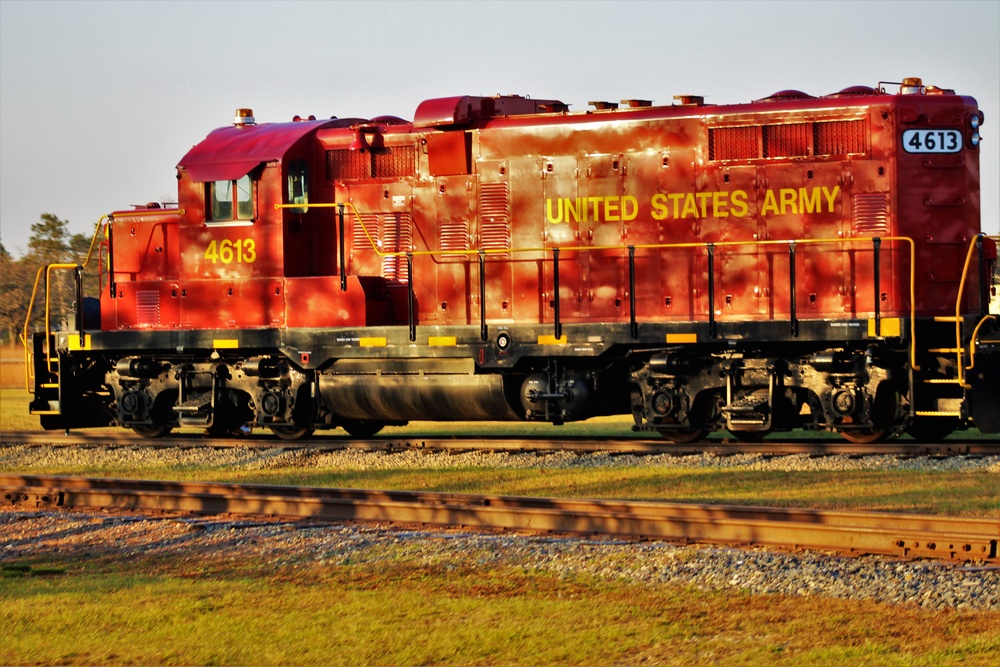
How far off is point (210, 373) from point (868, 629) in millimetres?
10906

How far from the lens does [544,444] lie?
1412cm

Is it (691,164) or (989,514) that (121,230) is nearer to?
(691,164)

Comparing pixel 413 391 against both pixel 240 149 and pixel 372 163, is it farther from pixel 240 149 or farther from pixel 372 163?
pixel 240 149

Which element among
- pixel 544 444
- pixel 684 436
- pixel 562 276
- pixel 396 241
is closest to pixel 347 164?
pixel 396 241

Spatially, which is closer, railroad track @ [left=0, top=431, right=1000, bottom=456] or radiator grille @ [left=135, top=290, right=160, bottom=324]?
railroad track @ [left=0, top=431, right=1000, bottom=456]

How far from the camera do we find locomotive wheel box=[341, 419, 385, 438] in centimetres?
1650

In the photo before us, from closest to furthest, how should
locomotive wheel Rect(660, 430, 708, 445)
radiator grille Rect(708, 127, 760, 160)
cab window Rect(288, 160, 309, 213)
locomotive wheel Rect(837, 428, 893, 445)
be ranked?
1. locomotive wheel Rect(837, 428, 893, 445)
2. radiator grille Rect(708, 127, 760, 160)
3. locomotive wheel Rect(660, 430, 708, 445)
4. cab window Rect(288, 160, 309, 213)

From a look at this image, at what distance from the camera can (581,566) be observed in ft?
25.2

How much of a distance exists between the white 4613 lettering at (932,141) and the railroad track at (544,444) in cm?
305

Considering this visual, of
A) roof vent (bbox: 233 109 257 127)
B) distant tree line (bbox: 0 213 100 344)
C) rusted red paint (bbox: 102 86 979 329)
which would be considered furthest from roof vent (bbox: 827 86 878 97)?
distant tree line (bbox: 0 213 100 344)

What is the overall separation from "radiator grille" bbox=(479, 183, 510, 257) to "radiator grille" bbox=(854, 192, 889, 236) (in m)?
3.90

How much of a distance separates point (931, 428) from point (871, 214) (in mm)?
2475

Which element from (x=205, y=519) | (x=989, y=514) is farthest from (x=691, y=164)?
(x=205, y=519)

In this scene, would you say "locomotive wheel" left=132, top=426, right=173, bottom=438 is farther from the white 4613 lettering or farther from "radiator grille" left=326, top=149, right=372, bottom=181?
the white 4613 lettering
